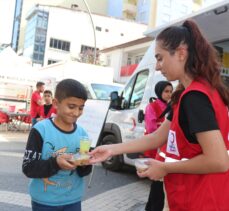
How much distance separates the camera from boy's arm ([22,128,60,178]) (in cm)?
248

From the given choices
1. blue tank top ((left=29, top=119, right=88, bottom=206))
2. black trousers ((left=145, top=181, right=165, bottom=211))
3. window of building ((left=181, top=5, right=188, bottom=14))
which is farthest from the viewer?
window of building ((left=181, top=5, right=188, bottom=14))

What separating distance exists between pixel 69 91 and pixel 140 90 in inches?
192

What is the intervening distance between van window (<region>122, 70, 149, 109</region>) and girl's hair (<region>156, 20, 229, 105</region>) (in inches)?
205

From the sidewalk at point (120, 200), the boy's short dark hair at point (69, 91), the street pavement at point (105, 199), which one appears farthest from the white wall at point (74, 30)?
the boy's short dark hair at point (69, 91)

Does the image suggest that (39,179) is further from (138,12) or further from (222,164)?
(138,12)

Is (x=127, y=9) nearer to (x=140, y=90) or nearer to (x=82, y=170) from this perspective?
→ (x=140, y=90)

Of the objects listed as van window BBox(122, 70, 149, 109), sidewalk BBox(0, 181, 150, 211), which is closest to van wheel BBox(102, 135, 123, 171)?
van window BBox(122, 70, 149, 109)

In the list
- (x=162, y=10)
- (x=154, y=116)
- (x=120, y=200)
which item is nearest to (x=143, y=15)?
(x=162, y=10)

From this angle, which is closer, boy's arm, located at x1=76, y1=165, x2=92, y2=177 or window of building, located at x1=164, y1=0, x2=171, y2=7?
boy's arm, located at x1=76, y1=165, x2=92, y2=177

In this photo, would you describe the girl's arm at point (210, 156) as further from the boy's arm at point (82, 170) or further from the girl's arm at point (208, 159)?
the boy's arm at point (82, 170)

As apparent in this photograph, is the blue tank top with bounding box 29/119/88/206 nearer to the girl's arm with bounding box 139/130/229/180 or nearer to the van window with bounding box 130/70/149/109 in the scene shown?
the girl's arm with bounding box 139/130/229/180

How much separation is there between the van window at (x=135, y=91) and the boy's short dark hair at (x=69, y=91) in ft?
15.3

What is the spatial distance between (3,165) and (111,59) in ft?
121

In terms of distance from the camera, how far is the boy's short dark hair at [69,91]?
2.68m
